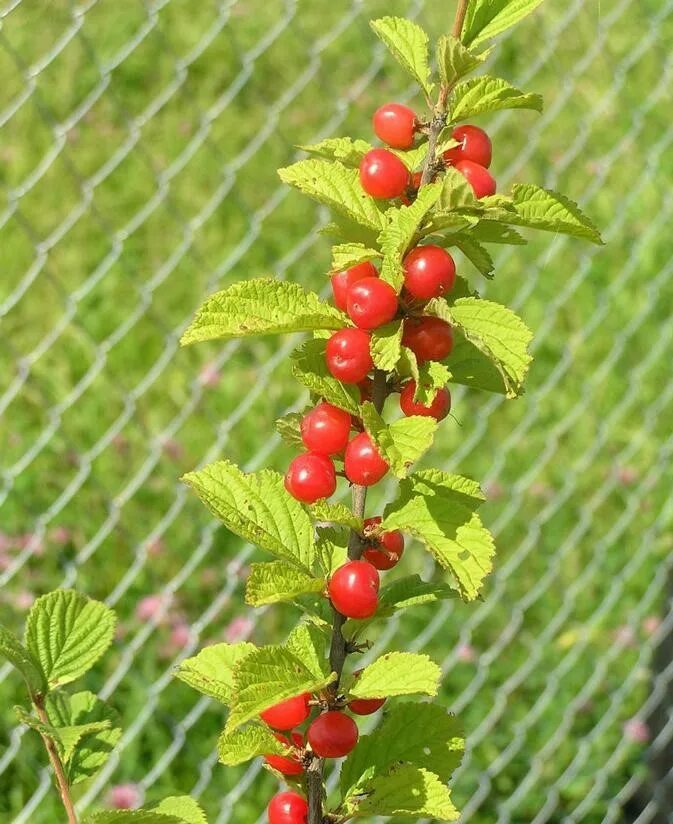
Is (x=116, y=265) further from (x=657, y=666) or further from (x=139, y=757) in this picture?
(x=657, y=666)

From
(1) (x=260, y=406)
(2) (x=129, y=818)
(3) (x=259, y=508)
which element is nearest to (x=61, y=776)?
(2) (x=129, y=818)

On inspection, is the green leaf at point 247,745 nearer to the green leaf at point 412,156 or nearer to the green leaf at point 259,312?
the green leaf at point 259,312

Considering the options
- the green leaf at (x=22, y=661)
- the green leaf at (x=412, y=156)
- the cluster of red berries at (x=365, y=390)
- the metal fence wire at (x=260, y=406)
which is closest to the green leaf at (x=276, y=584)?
the cluster of red berries at (x=365, y=390)

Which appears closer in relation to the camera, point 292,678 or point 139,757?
Answer: point 292,678

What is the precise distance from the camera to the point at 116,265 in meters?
2.73

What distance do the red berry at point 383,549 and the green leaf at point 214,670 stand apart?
79mm

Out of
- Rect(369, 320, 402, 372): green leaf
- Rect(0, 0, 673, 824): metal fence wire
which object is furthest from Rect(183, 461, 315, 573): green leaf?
Rect(0, 0, 673, 824): metal fence wire

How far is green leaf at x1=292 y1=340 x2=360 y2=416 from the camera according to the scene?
0.62 metres

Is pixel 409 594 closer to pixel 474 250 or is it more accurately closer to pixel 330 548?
pixel 330 548

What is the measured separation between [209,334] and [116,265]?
2161 mm

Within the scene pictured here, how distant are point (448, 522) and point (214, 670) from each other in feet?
0.53

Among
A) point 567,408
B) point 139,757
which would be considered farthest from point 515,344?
point 567,408

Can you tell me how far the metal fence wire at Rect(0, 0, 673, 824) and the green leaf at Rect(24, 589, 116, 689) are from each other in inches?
39.9

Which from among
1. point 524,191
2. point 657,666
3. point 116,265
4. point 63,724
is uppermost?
point 524,191
